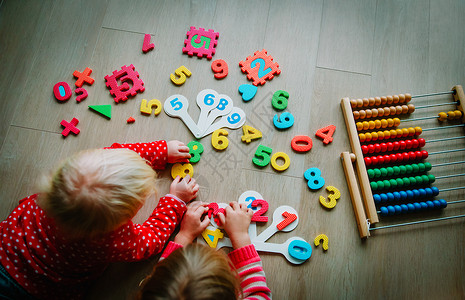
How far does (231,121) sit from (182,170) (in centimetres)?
23

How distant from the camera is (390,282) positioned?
37.9 inches

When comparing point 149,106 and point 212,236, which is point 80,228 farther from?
point 149,106

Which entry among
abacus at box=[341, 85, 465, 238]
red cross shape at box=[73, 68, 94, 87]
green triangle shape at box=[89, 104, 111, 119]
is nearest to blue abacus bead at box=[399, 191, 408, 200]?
abacus at box=[341, 85, 465, 238]

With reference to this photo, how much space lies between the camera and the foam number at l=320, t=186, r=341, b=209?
3.28 ft

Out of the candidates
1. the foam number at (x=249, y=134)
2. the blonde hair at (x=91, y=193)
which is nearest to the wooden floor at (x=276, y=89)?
the foam number at (x=249, y=134)

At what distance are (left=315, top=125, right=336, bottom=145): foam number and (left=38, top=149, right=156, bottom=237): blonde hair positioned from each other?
0.61 metres

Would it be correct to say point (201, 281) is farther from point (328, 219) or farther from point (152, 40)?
point (152, 40)

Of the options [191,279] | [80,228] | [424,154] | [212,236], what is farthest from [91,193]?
[424,154]

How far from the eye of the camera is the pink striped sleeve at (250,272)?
0.84 meters

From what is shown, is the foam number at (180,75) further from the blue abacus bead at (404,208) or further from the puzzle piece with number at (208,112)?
the blue abacus bead at (404,208)

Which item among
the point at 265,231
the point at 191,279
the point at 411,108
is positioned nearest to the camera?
the point at 191,279

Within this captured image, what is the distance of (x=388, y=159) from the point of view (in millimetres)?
1026

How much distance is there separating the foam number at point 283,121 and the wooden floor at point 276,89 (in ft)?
0.08

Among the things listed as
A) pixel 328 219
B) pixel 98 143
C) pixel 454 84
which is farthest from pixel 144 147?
pixel 454 84
